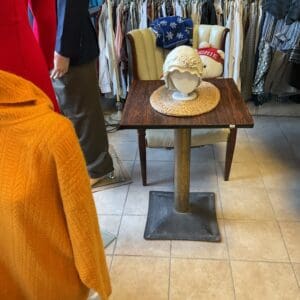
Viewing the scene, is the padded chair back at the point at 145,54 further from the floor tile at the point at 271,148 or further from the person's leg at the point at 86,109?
the floor tile at the point at 271,148

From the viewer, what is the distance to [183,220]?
1.65 meters

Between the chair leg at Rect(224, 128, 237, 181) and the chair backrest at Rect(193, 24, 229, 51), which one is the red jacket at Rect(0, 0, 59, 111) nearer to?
the chair leg at Rect(224, 128, 237, 181)

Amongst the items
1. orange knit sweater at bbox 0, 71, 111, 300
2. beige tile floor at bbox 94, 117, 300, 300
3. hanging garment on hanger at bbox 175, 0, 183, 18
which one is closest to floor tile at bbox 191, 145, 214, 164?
beige tile floor at bbox 94, 117, 300, 300

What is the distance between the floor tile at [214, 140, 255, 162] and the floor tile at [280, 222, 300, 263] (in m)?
0.62

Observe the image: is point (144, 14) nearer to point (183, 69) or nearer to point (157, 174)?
point (157, 174)

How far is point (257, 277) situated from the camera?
54.2 inches

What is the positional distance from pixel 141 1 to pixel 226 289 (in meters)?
1.94

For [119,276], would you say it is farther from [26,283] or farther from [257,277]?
[26,283]

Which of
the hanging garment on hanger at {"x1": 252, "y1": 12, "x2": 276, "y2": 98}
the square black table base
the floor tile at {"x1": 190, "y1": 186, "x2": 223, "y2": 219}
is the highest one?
the hanging garment on hanger at {"x1": 252, "y1": 12, "x2": 276, "y2": 98}

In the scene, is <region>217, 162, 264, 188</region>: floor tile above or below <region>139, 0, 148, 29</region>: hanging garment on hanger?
below

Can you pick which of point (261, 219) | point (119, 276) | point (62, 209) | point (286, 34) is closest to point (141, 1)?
point (286, 34)

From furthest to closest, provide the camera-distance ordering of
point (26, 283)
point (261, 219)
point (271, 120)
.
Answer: point (271, 120) < point (261, 219) < point (26, 283)

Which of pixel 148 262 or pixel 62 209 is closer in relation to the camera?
pixel 62 209

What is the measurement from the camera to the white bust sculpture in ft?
3.92
